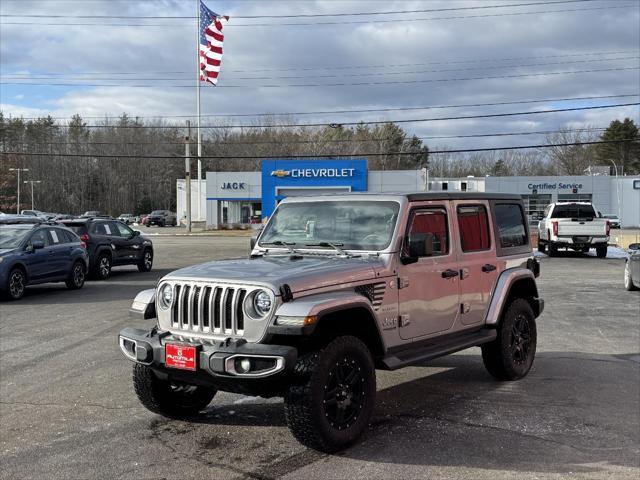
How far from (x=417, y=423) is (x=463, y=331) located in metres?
1.17

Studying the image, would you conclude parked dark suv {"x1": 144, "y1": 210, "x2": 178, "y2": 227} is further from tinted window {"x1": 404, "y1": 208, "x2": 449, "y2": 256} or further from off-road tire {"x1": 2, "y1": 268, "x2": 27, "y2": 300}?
tinted window {"x1": 404, "y1": 208, "x2": 449, "y2": 256}

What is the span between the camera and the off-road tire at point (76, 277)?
15.0 meters

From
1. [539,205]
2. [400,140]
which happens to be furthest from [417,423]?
[400,140]

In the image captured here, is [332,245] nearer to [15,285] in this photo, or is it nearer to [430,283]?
[430,283]

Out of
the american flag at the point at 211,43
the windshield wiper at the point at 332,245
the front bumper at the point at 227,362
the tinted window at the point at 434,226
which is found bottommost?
the front bumper at the point at 227,362

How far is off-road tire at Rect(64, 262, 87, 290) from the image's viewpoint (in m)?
15.0

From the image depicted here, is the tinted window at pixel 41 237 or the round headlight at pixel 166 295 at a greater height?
the tinted window at pixel 41 237

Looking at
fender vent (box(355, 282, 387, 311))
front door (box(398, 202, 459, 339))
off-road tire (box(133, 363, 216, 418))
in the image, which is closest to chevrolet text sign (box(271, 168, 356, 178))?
front door (box(398, 202, 459, 339))

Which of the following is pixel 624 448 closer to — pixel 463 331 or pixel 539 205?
pixel 463 331

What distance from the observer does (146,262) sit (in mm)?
20047

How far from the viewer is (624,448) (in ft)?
16.1

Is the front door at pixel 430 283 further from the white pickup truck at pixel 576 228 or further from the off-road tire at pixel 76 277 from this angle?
the white pickup truck at pixel 576 228

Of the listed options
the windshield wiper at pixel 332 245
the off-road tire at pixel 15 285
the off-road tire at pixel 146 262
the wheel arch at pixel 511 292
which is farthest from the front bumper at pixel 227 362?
the off-road tire at pixel 146 262

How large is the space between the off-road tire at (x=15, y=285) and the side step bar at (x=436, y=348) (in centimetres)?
1012
